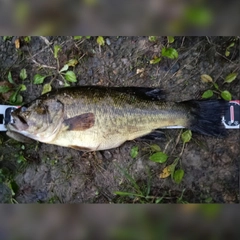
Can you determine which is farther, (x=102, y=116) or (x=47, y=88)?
(x=47, y=88)

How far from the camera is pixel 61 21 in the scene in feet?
4.88

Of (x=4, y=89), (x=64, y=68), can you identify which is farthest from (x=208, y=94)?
(x=4, y=89)

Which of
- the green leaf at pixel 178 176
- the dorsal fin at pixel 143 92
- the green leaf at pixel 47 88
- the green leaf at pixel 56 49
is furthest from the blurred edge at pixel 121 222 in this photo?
the green leaf at pixel 56 49

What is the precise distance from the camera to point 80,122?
217 centimetres

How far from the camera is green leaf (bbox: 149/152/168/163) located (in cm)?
234

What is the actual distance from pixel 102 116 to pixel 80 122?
0.51 feet

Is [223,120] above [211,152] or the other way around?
above

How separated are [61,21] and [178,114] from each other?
1065mm

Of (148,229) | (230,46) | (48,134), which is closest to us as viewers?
(148,229)

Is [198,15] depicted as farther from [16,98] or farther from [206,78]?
[16,98]


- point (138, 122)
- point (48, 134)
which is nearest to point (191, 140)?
point (138, 122)

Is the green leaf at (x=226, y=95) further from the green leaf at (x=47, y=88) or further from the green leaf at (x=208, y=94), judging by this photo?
the green leaf at (x=47, y=88)

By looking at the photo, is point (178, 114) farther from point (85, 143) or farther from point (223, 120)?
point (85, 143)

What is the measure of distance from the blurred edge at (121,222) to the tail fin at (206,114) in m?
0.55
